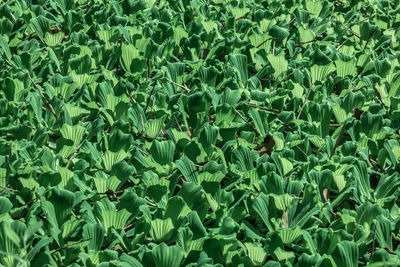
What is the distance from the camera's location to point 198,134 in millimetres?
2020

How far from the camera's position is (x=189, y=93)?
2256 millimetres

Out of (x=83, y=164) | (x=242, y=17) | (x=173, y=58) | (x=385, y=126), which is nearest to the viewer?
(x=83, y=164)

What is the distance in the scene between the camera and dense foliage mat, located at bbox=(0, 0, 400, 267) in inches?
63.8

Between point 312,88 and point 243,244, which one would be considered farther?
point 312,88

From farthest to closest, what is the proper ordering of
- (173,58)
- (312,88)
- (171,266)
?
(173,58) < (312,88) < (171,266)

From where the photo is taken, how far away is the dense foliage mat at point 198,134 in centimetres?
162

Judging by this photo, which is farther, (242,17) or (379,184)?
(242,17)

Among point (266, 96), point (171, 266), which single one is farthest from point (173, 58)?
point (171, 266)

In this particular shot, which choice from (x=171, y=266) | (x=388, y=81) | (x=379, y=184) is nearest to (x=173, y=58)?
(x=388, y=81)

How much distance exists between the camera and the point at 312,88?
2.34 m

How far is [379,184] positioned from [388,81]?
666mm

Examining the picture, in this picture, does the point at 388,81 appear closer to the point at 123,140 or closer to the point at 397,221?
the point at 397,221

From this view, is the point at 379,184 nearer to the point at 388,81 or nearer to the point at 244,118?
the point at 244,118

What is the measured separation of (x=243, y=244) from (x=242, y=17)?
1470mm
